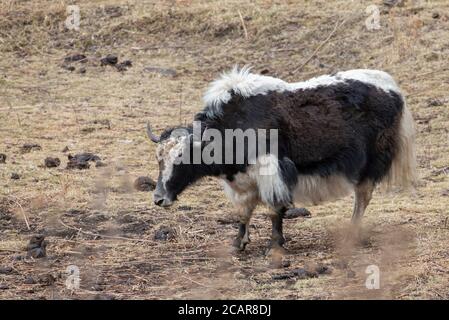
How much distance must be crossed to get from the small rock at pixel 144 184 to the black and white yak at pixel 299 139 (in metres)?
1.82

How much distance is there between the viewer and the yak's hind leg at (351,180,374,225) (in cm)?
784

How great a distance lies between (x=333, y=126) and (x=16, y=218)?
295cm

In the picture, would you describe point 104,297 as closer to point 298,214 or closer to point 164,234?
point 164,234

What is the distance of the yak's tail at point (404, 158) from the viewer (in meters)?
7.89

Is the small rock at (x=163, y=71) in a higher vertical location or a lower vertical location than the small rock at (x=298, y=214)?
higher

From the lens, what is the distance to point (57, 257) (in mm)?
7312

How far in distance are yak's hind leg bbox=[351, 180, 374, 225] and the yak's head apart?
1508mm

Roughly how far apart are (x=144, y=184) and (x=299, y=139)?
7.70 feet

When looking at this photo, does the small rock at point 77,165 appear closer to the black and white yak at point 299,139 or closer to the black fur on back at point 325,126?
the black and white yak at point 299,139

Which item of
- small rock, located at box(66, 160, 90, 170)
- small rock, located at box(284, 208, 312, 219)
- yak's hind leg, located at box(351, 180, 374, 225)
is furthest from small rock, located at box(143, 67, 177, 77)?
yak's hind leg, located at box(351, 180, 374, 225)

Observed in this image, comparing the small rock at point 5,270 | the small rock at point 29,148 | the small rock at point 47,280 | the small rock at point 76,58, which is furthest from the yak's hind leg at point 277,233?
the small rock at point 76,58

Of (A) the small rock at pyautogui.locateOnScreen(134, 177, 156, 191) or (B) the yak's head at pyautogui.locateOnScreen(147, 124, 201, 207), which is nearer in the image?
(B) the yak's head at pyautogui.locateOnScreen(147, 124, 201, 207)

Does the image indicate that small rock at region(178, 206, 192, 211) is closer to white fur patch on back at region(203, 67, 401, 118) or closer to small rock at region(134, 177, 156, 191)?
small rock at region(134, 177, 156, 191)

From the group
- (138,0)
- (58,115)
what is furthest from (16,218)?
(138,0)
